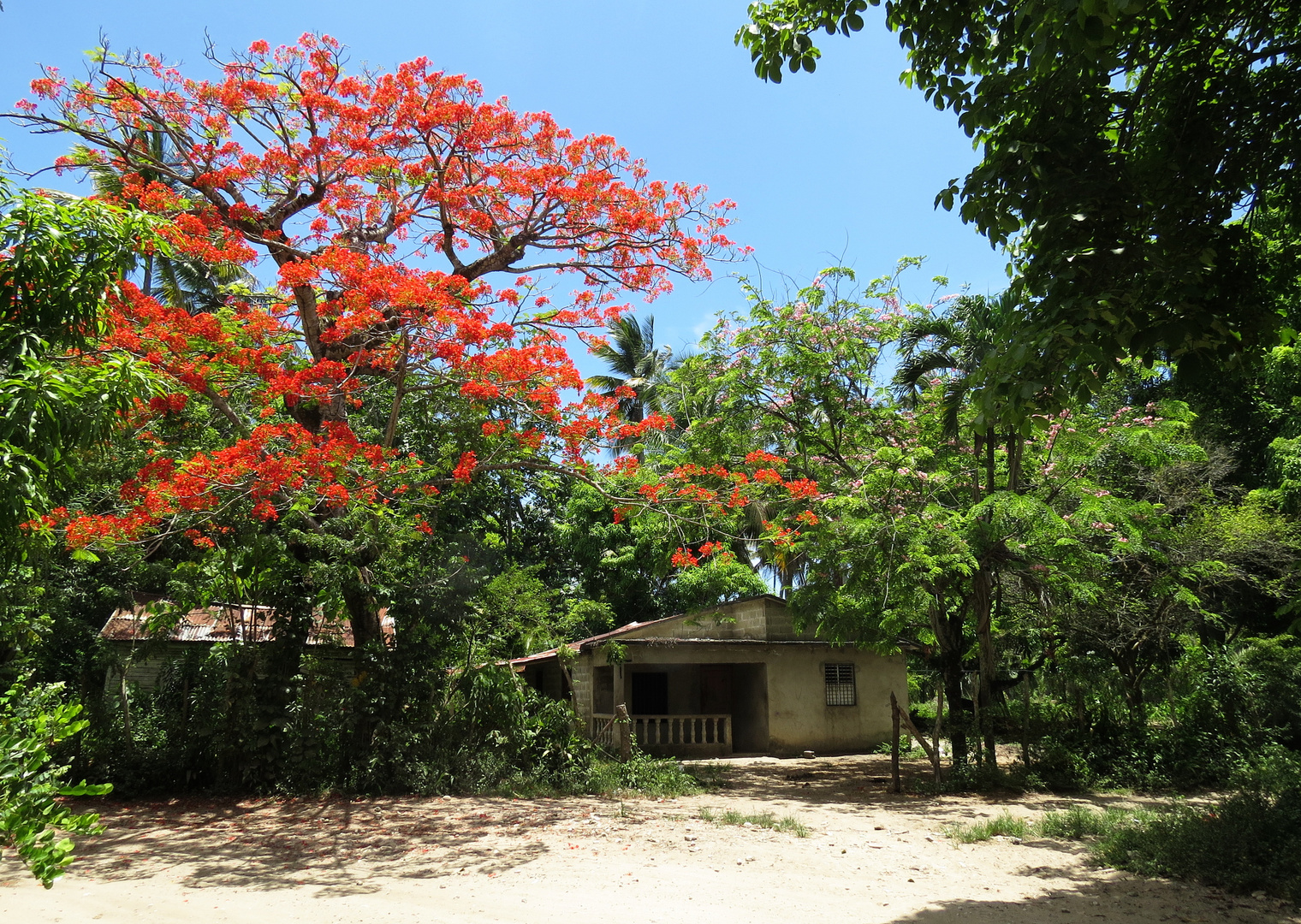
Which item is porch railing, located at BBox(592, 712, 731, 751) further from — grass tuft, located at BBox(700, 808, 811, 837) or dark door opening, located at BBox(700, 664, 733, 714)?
grass tuft, located at BBox(700, 808, 811, 837)

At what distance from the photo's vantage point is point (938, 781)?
13.3 metres

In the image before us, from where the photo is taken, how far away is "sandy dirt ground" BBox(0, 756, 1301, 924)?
657 cm

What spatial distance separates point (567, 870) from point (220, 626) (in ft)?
32.6

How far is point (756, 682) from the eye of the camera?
2011cm

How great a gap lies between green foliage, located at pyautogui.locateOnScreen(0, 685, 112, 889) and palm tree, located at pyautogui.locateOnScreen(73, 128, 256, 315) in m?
3.14

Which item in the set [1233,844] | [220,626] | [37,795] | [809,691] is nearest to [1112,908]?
[1233,844]

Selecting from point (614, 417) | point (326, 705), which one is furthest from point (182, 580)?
point (614, 417)

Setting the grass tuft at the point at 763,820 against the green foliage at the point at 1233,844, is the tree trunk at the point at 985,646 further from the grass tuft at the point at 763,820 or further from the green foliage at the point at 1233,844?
the green foliage at the point at 1233,844

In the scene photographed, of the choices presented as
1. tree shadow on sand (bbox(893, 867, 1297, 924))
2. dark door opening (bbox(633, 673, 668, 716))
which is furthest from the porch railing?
tree shadow on sand (bbox(893, 867, 1297, 924))

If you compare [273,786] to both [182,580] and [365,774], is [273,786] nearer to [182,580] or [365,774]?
[365,774]

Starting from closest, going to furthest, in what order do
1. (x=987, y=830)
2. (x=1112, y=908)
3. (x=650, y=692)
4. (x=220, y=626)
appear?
(x=1112, y=908) < (x=987, y=830) < (x=220, y=626) < (x=650, y=692)

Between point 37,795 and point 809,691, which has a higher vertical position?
point 37,795

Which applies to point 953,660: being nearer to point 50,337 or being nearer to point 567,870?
point 567,870

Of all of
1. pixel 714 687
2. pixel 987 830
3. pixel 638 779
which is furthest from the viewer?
pixel 714 687
